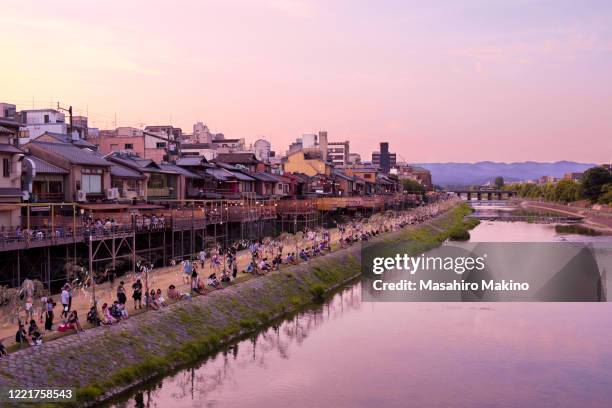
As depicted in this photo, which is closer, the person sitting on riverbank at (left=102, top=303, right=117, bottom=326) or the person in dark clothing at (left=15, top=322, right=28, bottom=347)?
the person in dark clothing at (left=15, top=322, right=28, bottom=347)

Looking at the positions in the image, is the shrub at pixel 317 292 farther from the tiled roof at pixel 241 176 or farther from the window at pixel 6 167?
the tiled roof at pixel 241 176

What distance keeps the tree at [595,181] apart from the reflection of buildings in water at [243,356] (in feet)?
343

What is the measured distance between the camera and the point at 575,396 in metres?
22.3

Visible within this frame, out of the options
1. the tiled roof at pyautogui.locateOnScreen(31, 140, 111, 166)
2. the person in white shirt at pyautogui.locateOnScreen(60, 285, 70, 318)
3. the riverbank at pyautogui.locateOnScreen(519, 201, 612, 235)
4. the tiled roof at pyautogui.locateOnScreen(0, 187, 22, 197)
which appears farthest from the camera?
the riverbank at pyautogui.locateOnScreen(519, 201, 612, 235)

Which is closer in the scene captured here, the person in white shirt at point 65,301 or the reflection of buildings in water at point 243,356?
the reflection of buildings in water at point 243,356

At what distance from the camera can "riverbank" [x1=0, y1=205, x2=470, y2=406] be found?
63.9ft

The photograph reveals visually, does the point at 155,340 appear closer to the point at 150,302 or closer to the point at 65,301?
the point at 150,302

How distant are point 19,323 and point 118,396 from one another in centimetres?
393

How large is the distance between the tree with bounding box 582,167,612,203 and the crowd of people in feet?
250

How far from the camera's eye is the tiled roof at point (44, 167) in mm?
34719

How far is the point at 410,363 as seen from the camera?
2625 cm

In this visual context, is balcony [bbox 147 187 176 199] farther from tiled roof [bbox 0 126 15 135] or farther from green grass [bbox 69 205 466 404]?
tiled roof [bbox 0 126 15 135]

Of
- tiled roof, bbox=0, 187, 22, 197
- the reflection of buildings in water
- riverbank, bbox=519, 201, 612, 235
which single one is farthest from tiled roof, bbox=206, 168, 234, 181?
riverbank, bbox=519, 201, 612, 235

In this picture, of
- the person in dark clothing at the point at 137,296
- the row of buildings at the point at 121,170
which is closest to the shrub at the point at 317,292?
the row of buildings at the point at 121,170
